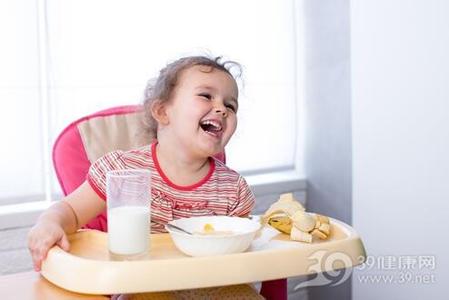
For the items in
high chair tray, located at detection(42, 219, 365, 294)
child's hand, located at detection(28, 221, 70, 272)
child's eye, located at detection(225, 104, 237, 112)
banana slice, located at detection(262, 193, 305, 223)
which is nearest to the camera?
high chair tray, located at detection(42, 219, 365, 294)

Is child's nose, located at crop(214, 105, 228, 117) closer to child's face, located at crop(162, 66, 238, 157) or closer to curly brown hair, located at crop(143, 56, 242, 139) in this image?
child's face, located at crop(162, 66, 238, 157)

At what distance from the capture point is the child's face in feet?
4.44

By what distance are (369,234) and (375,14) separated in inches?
32.4

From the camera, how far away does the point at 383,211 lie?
202 cm

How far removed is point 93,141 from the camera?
1.56 meters

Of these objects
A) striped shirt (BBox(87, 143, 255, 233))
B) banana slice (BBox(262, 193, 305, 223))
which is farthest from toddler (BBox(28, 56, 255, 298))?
banana slice (BBox(262, 193, 305, 223))

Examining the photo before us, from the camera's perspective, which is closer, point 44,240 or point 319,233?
point 44,240

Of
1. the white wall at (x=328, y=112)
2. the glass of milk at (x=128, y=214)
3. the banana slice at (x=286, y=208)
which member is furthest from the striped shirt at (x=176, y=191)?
the white wall at (x=328, y=112)

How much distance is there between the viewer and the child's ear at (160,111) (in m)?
1.49

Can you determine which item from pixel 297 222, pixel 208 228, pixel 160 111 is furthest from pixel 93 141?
pixel 297 222

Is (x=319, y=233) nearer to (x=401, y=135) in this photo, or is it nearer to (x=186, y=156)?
(x=186, y=156)

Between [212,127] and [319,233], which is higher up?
[212,127]

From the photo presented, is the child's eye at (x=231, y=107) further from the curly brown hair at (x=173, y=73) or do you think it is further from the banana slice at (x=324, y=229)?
the banana slice at (x=324, y=229)

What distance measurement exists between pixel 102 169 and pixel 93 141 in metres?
0.25
